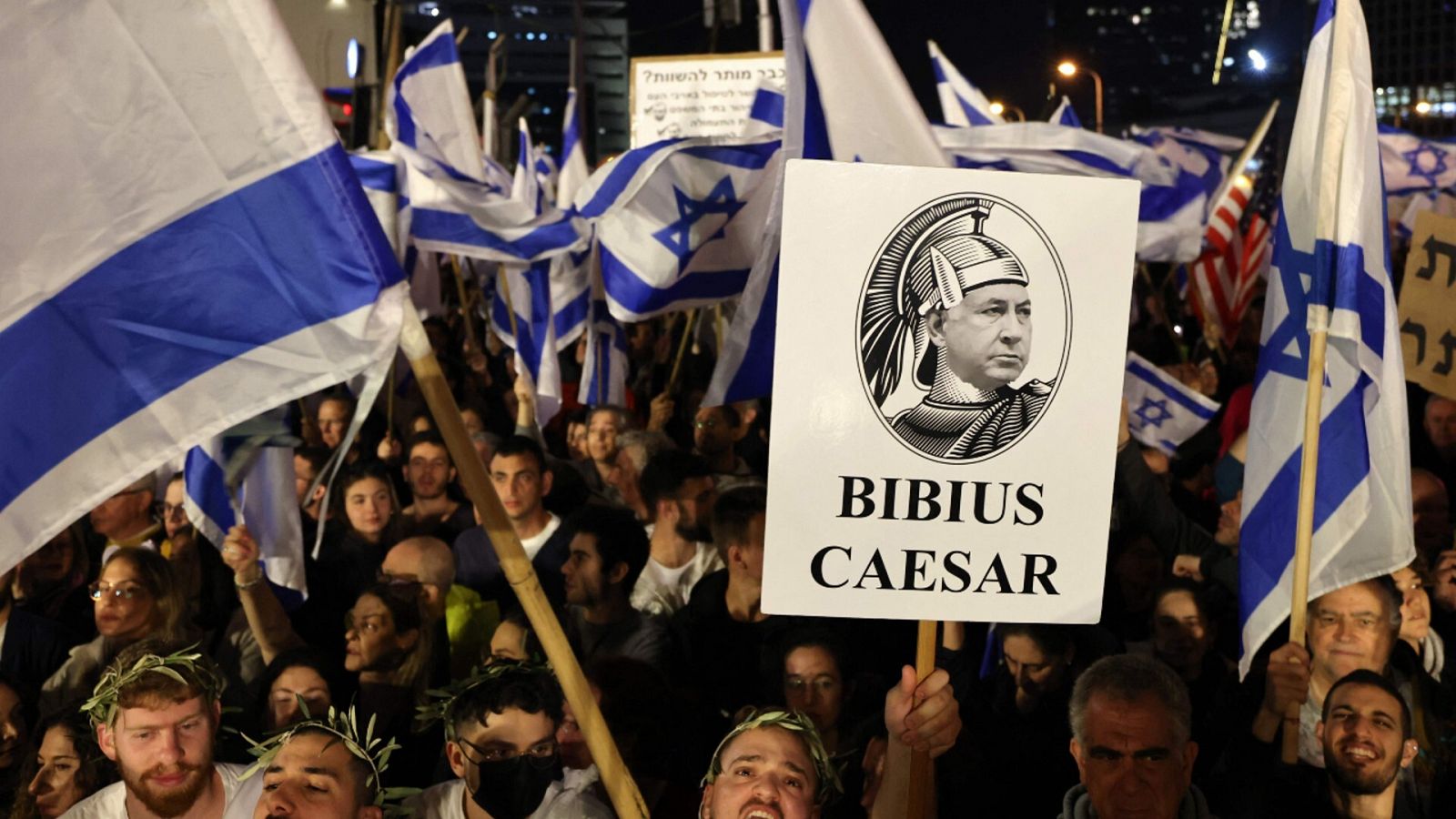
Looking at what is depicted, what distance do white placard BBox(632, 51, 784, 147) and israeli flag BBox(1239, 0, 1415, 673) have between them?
9617mm

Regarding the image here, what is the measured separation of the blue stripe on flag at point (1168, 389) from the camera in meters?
7.53

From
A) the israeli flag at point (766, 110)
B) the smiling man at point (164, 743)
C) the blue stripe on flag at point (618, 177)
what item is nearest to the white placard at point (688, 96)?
the israeli flag at point (766, 110)

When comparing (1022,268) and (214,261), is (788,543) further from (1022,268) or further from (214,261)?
(214,261)

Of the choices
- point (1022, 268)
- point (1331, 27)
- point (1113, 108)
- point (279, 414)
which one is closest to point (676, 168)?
point (279, 414)

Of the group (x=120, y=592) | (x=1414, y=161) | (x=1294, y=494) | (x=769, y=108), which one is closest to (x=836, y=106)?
(x=1294, y=494)

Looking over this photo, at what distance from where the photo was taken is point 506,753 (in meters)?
3.74

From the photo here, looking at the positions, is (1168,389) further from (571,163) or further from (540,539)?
(571,163)

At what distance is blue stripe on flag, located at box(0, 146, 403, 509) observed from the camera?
2746mm

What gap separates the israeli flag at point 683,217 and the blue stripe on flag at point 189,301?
14.8ft

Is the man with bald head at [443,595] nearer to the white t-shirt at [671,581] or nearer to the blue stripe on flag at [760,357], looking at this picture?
the white t-shirt at [671,581]

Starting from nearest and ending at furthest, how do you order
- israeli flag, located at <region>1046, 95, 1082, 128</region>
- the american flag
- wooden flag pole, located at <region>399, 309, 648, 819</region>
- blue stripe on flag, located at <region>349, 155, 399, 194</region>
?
1. wooden flag pole, located at <region>399, 309, 648, 819</region>
2. blue stripe on flag, located at <region>349, 155, 399, 194</region>
3. israeli flag, located at <region>1046, 95, 1082, 128</region>
4. the american flag

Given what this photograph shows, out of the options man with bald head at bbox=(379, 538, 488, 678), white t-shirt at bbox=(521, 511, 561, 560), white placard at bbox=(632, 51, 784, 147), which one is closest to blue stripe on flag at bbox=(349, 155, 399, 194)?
white t-shirt at bbox=(521, 511, 561, 560)

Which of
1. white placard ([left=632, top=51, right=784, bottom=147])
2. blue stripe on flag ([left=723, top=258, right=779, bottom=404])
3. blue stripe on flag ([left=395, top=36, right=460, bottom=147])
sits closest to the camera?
blue stripe on flag ([left=723, top=258, right=779, bottom=404])

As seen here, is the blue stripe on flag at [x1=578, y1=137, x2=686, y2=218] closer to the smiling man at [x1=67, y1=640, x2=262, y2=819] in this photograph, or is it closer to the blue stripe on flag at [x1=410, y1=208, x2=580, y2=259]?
the blue stripe on flag at [x1=410, y1=208, x2=580, y2=259]
